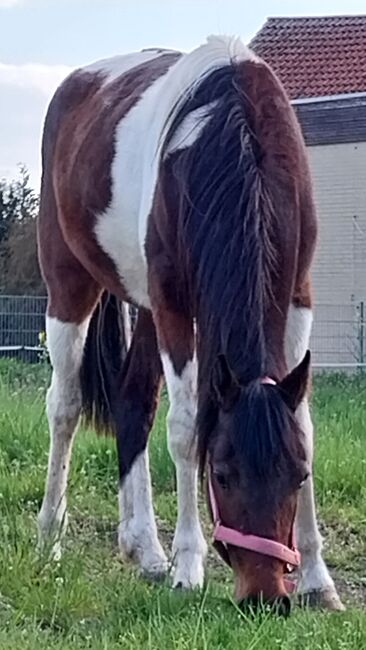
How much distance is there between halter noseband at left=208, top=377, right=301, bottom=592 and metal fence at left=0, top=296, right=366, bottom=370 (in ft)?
48.4

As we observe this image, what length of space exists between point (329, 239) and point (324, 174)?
1.15 m

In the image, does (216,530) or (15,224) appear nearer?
(216,530)

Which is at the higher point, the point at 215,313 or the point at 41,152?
the point at 41,152

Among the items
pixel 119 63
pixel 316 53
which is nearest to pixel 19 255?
pixel 316 53

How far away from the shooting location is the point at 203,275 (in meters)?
4.07

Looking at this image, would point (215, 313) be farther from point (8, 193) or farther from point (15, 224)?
point (8, 193)

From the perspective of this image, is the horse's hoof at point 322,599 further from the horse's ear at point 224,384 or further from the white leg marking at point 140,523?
the horse's ear at point 224,384

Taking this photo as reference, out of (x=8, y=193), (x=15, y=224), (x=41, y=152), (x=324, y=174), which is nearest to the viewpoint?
(x=41, y=152)

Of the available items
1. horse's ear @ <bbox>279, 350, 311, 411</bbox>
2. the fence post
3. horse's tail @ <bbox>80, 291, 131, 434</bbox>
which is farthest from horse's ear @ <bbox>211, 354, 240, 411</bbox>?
the fence post

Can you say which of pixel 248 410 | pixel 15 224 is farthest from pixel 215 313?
pixel 15 224

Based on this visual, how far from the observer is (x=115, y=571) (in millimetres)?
4785

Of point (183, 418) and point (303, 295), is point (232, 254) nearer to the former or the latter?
point (303, 295)

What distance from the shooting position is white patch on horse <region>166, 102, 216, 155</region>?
14.6ft

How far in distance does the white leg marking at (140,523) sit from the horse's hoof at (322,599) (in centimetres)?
72
